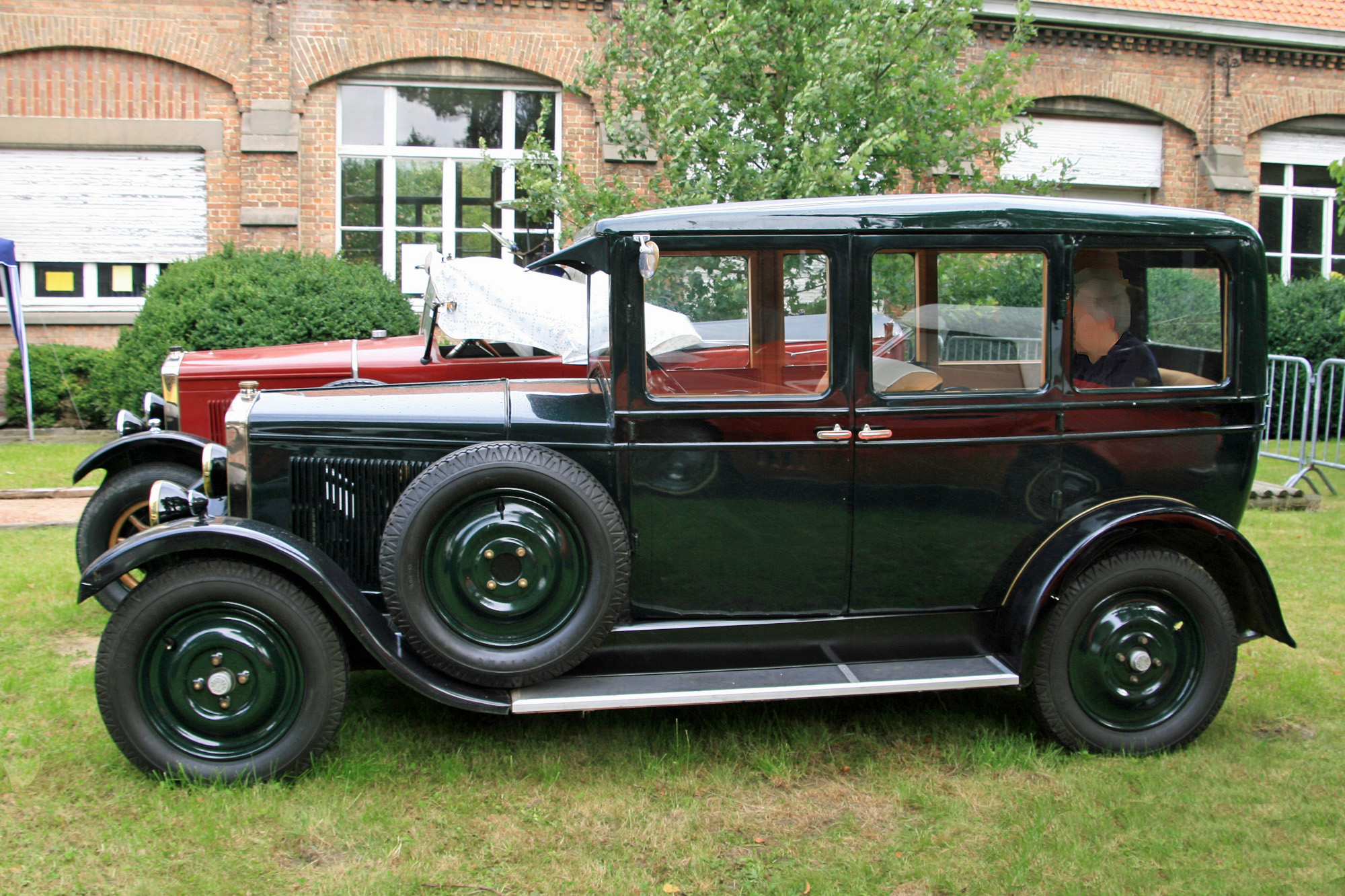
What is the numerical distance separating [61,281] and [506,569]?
1250 cm

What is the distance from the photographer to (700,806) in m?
3.43

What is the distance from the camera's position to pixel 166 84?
12.8m

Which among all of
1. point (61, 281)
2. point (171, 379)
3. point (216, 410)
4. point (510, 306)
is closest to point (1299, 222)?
point (510, 306)

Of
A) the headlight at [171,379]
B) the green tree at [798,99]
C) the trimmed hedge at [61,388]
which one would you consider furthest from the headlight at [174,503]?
the trimmed hedge at [61,388]

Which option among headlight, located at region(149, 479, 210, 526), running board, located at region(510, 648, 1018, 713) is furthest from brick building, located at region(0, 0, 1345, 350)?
→ running board, located at region(510, 648, 1018, 713)

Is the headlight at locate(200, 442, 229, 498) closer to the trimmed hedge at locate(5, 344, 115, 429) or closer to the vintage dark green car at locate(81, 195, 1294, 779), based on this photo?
the vintage dark green car at locate(81, 195, 1294, 779)

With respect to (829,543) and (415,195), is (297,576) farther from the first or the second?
(415,195)

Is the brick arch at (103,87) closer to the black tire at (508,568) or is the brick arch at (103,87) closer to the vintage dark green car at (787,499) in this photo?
the vintage dark green car at (787,499)

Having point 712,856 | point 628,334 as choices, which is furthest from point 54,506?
point 712,856

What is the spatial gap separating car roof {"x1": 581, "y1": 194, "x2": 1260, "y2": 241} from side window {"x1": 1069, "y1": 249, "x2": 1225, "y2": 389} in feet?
0.36

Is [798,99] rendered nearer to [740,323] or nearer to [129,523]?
[740,323]

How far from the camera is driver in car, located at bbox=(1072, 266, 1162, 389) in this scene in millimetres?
3865

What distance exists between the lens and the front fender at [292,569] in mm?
3338

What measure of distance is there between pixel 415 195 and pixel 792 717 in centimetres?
1122
